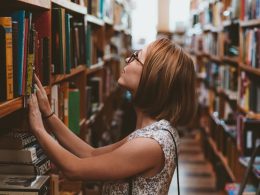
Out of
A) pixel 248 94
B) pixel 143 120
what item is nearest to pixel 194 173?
pixel 248 94

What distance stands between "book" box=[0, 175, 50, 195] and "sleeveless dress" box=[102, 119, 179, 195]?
24cm

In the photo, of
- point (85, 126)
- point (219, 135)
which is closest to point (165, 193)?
point (85, 126)

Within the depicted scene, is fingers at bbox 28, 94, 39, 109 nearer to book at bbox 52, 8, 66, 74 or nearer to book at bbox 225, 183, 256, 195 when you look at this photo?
book at bbox 52, 8, 66, 74

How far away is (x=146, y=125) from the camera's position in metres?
1.75

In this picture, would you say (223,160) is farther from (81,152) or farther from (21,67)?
(21,67)

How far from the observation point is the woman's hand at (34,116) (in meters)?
1.58

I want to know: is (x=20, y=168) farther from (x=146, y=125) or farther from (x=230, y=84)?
(x=230, y=84)

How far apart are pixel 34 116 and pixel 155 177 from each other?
453mm

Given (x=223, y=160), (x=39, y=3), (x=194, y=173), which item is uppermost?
(x=39, y=3)

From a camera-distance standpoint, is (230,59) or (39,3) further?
(230,59)

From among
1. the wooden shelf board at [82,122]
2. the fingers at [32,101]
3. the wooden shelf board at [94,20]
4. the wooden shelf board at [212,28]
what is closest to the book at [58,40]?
the fingers at [32,101]

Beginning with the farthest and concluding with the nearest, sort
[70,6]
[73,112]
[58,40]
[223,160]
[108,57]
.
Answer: [108,57] < [223,160] < [73,112] < [70,6] < [58,40]

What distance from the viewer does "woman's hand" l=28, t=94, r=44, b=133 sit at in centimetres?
158

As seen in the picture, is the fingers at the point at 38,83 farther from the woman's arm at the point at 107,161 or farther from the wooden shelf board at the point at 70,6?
the wooden shelf board at the point at 70,6
